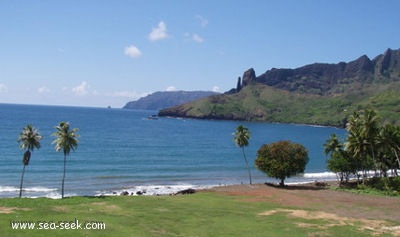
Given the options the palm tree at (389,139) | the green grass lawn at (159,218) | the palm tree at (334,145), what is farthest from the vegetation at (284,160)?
the green grass lawn at (159,218)

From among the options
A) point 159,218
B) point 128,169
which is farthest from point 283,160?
point 128,169

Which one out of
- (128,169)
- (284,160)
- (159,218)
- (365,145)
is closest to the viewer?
(159,218)

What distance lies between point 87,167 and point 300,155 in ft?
195

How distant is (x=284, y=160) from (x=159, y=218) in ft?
135

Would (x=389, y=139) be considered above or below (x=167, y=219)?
above

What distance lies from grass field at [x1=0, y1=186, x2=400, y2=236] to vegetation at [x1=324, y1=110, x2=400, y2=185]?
995 inches

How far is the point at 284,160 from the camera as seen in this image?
79312 mm

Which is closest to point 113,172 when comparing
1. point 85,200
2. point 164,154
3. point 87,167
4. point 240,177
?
point 87,167

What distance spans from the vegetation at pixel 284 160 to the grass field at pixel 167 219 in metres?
22.7

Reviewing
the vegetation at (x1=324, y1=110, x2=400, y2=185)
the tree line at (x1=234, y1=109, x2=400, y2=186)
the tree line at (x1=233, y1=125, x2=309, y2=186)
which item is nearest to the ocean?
the tree line at (x1=233, y1=125, x2=309, y2=186)

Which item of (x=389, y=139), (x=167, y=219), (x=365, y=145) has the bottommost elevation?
(x=167, y=219)

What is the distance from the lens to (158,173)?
10731 centimetres

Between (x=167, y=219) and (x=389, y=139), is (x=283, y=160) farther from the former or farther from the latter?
(x=167, y=219)

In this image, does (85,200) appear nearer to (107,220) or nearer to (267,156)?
(107,220)
